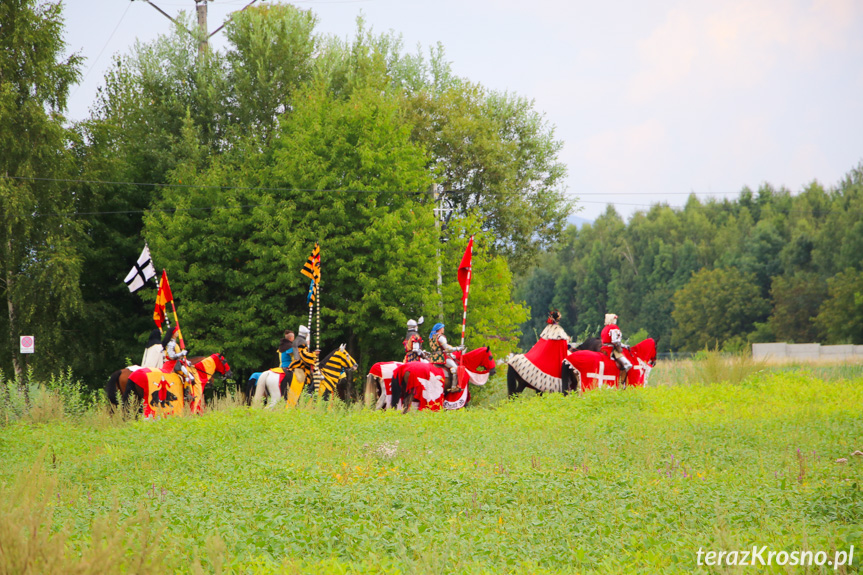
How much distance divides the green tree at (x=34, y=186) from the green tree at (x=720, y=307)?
181 ft

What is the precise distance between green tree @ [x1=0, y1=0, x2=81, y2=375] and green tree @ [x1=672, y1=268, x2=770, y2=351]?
55180mm

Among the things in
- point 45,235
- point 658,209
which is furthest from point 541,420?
point 658,209

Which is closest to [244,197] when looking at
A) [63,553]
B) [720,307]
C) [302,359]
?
[302,359]

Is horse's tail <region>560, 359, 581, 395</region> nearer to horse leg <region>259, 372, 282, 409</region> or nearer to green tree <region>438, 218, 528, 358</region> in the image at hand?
horse leg <region>259, 372, 282, 409</region>

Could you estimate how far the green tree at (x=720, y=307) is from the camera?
228 feet

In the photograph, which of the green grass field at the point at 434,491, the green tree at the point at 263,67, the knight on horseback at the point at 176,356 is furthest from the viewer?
the green tree at the point at 263,67

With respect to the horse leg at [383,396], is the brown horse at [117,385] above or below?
above

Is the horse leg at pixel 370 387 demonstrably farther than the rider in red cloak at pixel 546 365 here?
No

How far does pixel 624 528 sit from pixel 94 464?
7.03 metres

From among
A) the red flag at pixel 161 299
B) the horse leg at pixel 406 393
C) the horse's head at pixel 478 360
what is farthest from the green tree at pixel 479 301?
the red flag at pixel 161 299

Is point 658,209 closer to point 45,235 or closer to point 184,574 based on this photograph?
point 45,235

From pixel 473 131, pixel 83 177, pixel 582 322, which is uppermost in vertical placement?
pixel 473 131

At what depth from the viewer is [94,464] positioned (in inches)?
425

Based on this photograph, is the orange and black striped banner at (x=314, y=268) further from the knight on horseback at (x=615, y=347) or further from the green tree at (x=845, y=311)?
the green tree at (x=845, y=311)
